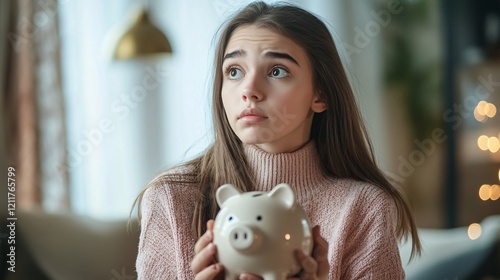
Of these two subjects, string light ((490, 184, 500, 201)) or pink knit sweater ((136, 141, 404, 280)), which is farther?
string light ((490, 184, 500, 201))

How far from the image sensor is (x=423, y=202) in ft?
9.75

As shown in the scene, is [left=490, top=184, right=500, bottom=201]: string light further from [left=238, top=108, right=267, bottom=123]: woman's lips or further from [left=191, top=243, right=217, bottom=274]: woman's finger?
[left=191, top=243, right=217, bottom=274]: woman's finger

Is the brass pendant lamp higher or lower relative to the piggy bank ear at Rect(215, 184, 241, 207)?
higher

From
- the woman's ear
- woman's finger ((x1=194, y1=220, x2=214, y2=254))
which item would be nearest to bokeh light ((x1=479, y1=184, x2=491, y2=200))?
the woman's ear

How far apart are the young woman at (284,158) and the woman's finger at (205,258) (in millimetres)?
219

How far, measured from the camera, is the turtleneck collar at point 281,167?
4.11ft

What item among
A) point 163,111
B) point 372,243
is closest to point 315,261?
point 372,243

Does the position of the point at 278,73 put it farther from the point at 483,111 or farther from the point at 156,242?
the point at 483,111

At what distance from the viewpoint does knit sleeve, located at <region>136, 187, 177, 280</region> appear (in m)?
1.22

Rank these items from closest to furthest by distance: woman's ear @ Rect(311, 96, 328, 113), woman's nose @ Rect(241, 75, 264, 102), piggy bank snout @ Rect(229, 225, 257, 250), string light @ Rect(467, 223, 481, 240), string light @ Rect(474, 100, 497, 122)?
1. piggy bank snout @ Rect(229, 225, 257, 250)
2. woman's nose @ Rect(241, 75, 264, 102)
3. woman's ear @ Rect(311, 96, 328, 113)
4. string light @ Rect(467, 223, 481, 240)
5. string light @ Rect(474, 100, 497, 122)

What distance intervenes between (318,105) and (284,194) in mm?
385

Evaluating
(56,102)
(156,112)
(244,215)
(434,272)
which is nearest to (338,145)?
(244,215)

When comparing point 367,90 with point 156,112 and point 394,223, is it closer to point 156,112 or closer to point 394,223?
point 156,112

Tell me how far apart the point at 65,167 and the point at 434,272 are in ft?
4.70
